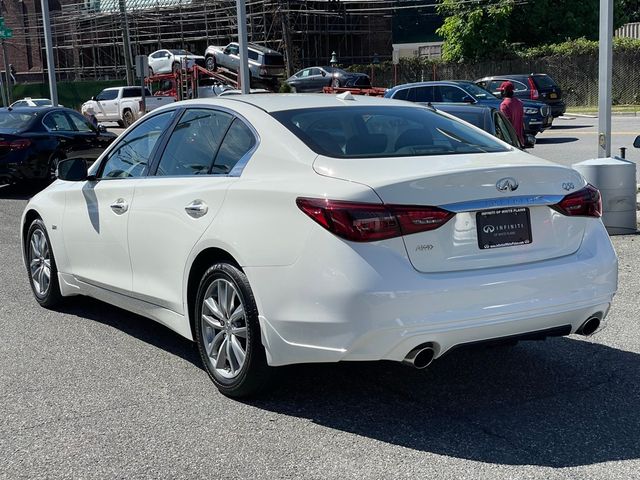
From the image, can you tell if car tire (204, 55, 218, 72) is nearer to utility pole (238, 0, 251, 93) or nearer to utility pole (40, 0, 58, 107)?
utility pole (40, 0, 58, 107)

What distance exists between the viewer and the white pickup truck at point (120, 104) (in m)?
37.3

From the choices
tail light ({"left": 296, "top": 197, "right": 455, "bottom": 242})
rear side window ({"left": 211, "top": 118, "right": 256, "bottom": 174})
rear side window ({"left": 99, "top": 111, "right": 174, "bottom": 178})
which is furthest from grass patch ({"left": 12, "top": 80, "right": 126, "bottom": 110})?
tail light ({"left": 296, "top": 197, "right": 455, "bottom": 242})

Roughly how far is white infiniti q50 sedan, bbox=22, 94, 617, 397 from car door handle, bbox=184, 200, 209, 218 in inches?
0.4

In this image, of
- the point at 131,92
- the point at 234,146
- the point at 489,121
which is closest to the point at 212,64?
the point at 131,92

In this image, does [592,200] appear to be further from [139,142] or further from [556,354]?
[139,142]

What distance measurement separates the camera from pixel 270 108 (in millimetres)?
5160

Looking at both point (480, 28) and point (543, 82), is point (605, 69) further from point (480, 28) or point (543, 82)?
point (480, 28)

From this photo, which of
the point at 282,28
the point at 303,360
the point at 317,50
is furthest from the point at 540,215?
the point at 317,50

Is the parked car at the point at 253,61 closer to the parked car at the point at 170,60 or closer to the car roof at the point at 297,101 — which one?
the parked car at the point at 170,60

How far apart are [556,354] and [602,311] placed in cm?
101

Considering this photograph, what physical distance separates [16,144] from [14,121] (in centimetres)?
95

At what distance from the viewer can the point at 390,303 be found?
4066 millimetres

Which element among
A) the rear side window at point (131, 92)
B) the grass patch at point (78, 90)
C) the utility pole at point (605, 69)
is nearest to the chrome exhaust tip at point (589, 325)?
the utility pole at point (605, 69)

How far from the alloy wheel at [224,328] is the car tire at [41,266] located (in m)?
2.36
